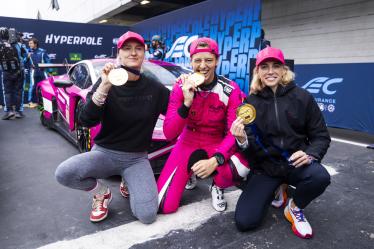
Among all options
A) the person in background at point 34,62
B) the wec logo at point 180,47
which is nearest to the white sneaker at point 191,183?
the wec logo at point 180,47

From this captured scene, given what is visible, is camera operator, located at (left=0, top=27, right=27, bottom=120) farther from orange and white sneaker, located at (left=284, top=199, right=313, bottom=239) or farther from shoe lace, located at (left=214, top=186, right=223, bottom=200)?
orange and white sneaker, located at (left=284, top=199, right=313, bottom=239)

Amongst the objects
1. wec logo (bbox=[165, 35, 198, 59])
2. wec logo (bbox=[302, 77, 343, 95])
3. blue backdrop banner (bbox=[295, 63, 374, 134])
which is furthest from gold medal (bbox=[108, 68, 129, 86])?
wec logo (bbox=[165, 35, 198, 59])

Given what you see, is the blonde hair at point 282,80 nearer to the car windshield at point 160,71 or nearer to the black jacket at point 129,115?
the black jacket at point 129,115

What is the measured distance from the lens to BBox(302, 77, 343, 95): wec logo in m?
6.49

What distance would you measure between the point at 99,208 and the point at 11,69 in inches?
237

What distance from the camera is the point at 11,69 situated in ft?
23.8

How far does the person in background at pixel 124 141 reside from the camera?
2596 millimetres

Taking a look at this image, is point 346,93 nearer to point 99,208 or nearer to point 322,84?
point 322,84

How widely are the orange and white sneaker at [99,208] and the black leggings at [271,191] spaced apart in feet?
3.81

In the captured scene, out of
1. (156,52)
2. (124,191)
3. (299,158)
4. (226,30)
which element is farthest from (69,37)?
(299,158)

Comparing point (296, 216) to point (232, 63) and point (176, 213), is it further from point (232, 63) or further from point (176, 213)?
point (232, 63)

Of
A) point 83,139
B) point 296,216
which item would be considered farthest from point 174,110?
point 83,139

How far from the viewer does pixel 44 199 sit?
3.12 metres

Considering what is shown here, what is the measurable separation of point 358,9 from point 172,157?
24.1ft
